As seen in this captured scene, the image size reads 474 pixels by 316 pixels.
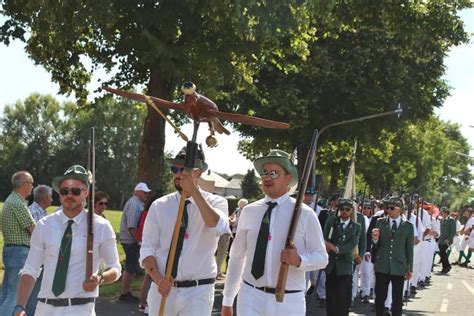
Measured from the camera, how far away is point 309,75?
30.4m

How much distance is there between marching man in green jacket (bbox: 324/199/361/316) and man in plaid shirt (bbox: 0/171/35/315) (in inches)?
177

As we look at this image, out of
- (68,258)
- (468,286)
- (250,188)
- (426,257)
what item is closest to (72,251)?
(68,258)

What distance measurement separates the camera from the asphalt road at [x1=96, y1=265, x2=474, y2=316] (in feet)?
41.5

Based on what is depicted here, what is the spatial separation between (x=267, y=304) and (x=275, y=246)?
1.52 ft

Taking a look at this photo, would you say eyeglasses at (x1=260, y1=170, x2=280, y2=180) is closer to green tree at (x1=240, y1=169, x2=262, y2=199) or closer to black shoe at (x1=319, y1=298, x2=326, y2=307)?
black shoe at (x1=319, y1=298, x2=326, y2=307)

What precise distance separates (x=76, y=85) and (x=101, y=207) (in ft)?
30.9

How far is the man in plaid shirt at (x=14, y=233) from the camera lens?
9.41 meters

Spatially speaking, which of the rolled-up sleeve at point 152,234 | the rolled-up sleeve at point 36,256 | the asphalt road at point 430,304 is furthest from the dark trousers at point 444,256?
the rolled-up sleeve at point 36,256

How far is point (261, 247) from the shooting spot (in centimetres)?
596

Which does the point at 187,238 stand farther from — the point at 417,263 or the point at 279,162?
the point at 417,263

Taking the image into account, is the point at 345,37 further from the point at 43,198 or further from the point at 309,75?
the point at 43,198

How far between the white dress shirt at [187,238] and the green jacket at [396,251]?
665 centimetres

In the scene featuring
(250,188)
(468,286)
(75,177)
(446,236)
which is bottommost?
(468,286)

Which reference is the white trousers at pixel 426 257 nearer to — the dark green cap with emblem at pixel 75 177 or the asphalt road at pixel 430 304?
the asphalt road at pixel 430 304
